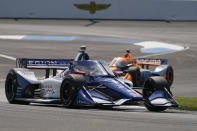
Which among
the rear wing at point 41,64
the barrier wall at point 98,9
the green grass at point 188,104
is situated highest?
the barrier wall at point 98,9

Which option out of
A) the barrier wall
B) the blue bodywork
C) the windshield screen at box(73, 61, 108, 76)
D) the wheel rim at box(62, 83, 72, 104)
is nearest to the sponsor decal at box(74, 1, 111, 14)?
the barrier wall

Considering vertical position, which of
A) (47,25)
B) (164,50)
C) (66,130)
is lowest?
(66,130)

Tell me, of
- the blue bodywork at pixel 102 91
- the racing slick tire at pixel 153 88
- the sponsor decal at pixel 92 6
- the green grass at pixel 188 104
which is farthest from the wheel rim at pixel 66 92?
the sponsor decal at pixel 92 6

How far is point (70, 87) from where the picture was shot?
14.7 metres

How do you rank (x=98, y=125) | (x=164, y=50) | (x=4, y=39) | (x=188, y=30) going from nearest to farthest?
Answer: 1. (x=98, y=125)
2. (x=164, y=50)
3. (x=4, y=39)
4. (x=188, y=30)

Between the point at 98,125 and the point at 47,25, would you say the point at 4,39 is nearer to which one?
the point at 47,25

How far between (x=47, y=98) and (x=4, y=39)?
88.5 ft

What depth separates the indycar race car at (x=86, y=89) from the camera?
1447cm

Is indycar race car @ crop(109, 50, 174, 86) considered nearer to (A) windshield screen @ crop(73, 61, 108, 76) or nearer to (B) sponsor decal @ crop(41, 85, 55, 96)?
(B) sponsor decal @ crop(41, 85, 55, 96)

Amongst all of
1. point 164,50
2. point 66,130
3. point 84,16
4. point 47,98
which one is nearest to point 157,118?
point 66,130

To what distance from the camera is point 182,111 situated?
581 inches

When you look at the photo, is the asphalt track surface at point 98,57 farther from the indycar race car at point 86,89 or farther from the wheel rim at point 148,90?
the wheel rim at point 148,90

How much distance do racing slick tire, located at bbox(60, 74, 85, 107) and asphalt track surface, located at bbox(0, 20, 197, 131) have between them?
0.89ft

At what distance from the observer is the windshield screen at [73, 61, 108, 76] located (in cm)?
1544
